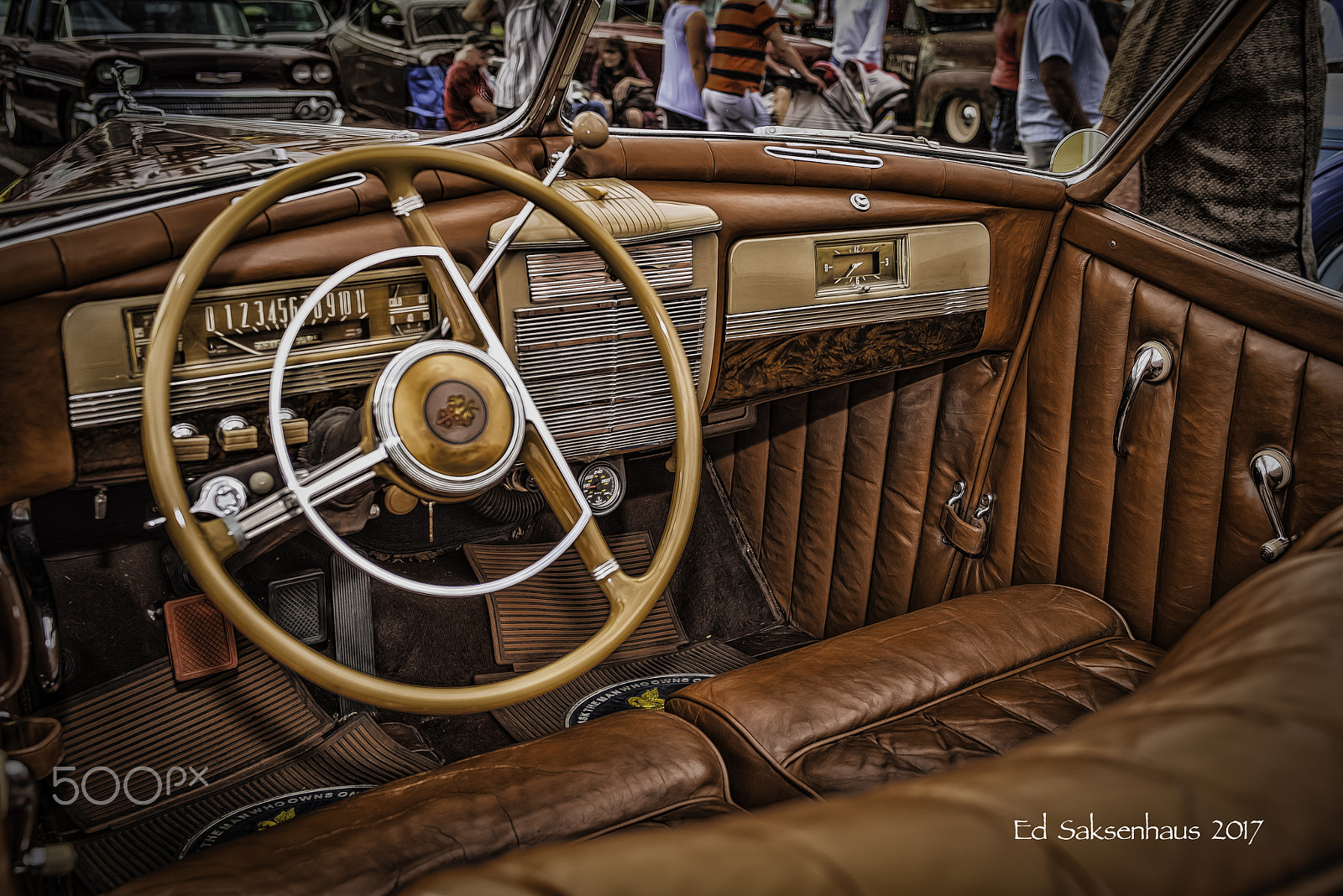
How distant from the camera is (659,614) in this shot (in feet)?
7.73

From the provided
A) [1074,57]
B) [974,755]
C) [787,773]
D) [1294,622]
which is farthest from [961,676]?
[1074,57]

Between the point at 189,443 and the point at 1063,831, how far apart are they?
1.21 m

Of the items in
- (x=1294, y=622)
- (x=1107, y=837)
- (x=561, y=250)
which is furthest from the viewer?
(x=561, y=250)

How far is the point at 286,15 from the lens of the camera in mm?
2945

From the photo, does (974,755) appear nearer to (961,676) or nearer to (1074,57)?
(961,676)

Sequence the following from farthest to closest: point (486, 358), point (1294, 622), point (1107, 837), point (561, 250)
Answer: point (561, 250), point (486, 358), point (1294, 622), point (1107, 837)

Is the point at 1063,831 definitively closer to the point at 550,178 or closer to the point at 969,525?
the point at 550,178

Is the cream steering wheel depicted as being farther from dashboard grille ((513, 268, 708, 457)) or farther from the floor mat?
the floor mat

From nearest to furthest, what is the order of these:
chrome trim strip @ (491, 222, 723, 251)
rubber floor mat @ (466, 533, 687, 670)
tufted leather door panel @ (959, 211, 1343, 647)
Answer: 1. chrome trim strip @ (491, 222, 723, 251)
2. tufted leather door panel @ (959, 211, 1343, 647)
3. rubber floor mat @ (466, 533, 687, 670)

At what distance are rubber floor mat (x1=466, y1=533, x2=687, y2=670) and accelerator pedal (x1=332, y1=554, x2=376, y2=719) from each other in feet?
0.95

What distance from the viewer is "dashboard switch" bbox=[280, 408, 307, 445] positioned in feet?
4.42

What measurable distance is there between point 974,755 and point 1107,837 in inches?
30.7

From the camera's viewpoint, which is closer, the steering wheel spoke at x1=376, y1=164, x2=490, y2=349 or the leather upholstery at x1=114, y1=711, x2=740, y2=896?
the leather upholstery at x1=114, y1=711, x2=740, y2=896

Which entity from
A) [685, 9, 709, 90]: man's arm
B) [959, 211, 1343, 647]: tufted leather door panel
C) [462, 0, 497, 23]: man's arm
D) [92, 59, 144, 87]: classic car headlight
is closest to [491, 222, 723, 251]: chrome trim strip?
[462, 0, 497, 23]: man's arm
